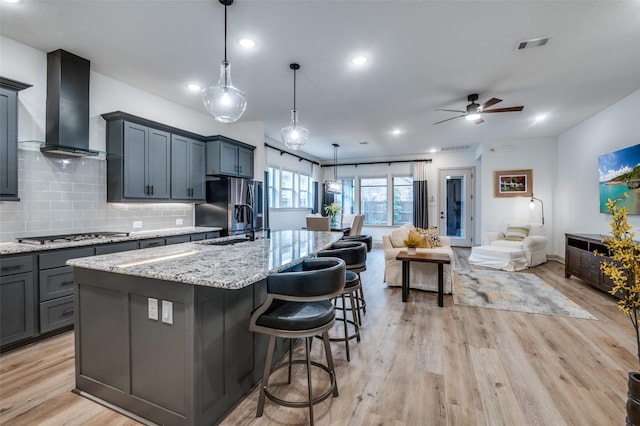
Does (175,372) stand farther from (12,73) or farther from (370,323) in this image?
(12,73)

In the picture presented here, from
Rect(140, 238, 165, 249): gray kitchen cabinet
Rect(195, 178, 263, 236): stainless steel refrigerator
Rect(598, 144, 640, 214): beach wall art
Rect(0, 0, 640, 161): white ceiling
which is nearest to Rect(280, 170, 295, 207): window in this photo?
Rect(195, 178, 263, 236): stainless steel refrigerator

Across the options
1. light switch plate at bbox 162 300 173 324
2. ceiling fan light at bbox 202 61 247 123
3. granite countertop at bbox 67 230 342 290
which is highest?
ceiling fan light at bbox 202 61 247 123

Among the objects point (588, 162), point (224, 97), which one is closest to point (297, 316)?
point (224, 97)

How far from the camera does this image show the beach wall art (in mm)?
4090

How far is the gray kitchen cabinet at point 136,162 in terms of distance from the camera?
3594 millimetres

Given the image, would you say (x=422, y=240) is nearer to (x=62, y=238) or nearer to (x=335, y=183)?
(x=335, y=183)

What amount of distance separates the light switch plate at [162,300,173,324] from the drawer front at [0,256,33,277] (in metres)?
1.98

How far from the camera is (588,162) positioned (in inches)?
213

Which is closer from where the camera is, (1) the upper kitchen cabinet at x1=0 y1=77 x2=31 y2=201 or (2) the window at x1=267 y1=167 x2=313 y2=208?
(1) the upper kitchen cabinet at x1=0 y1=77 x2=31 y2=201

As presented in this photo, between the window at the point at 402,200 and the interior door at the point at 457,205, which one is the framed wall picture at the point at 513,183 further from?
the window at the point at 402,200

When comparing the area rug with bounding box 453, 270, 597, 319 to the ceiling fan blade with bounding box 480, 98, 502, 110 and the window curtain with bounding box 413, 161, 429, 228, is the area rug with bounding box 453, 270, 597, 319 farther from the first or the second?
the window curtain with bounding box 413, 161, 429, 228

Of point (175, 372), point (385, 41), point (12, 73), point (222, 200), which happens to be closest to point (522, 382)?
point (175, 372)

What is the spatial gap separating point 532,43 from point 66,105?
4.89 metres

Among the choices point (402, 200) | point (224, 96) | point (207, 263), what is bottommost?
point (207, 263)
